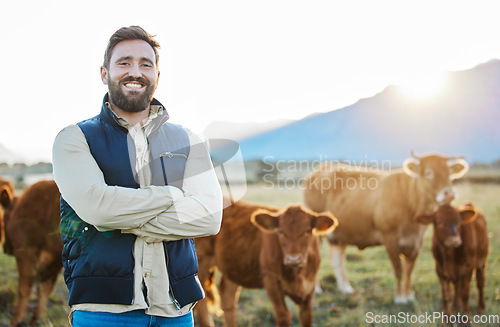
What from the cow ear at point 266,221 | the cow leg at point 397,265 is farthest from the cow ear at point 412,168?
the cow ear at point 266,221

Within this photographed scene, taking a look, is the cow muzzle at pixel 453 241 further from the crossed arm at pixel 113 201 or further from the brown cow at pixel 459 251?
the crossed arm at pixel 113 201

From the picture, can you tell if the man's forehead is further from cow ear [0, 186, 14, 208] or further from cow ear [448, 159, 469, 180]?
cow ear [448, 159, 469, 180]

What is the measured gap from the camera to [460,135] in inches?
2308

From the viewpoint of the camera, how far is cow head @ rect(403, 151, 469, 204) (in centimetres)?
875

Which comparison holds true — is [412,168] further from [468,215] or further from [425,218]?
[468,215]

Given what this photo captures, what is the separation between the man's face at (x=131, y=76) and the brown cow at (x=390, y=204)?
659 cm

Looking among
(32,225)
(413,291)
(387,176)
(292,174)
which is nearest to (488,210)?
(387,176)

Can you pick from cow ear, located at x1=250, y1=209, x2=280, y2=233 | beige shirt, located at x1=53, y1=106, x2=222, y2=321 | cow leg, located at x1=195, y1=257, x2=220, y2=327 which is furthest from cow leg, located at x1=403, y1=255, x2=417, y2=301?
beige shirt, located at x1=53, y1=106, x2=222, y2=321

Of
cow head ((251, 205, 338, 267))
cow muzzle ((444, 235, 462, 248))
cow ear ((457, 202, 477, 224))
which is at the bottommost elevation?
cow muzzle ((444, 235, 462, 248))

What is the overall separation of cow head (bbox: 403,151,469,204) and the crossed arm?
7001mm

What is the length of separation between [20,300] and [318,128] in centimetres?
7727

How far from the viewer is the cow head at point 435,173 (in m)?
8.75

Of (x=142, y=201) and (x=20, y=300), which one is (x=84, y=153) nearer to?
(x=142, y=201)

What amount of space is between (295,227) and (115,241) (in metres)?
3.57
